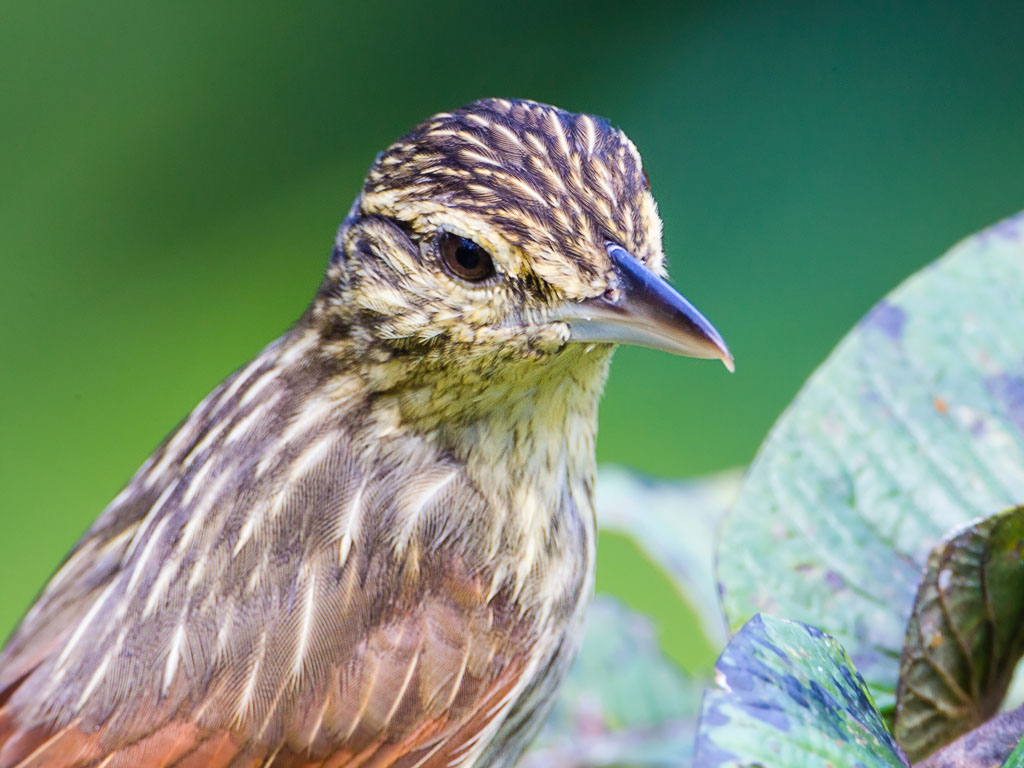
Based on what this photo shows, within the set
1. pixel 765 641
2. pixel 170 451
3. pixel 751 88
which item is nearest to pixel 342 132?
pixel 751 88

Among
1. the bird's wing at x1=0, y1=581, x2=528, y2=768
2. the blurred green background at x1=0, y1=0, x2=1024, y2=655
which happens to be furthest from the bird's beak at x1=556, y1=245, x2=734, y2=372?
the blurred green background at x1=0, y1=0, x2=1024, y2=655

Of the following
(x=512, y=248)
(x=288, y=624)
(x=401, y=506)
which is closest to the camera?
(x=512, y=248)

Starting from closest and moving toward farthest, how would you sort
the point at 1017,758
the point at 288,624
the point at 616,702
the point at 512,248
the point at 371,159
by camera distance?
the point at 1017,758, the point at 512,248, the point at 288,624, the point at 616,702, the point at 371,159

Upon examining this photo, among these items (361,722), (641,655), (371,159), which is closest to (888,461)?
(641,655)

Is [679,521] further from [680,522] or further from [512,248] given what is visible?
[512,248]

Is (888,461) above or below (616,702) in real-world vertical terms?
above

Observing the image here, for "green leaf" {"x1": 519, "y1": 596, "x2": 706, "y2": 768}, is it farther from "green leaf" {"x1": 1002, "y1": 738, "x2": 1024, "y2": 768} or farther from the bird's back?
"green leaf" {"x1": 1002, "y1": 738, "x2": 1024, "y2": 768}
